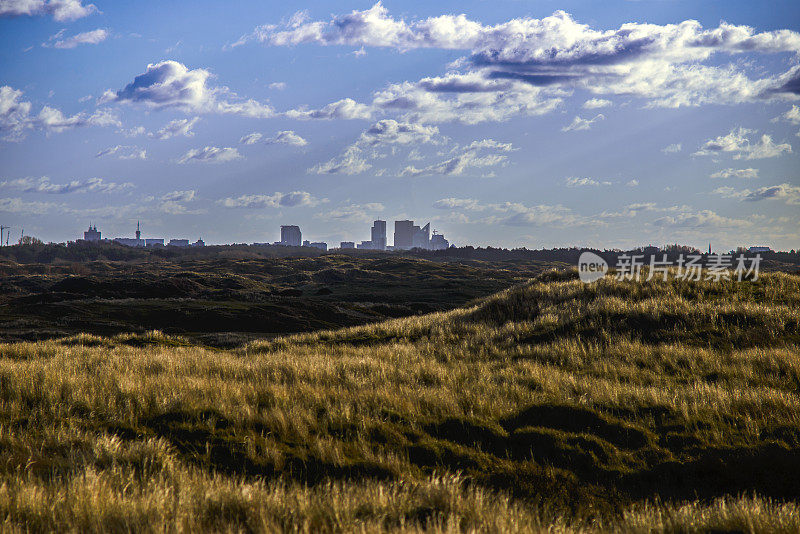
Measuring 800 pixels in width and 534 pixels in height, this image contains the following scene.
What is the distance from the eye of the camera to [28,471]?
6.03m

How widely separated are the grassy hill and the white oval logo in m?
14.7

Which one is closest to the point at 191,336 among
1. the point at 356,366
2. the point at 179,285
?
the point at 356,366

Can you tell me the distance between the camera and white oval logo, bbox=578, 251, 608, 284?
99.5 ft

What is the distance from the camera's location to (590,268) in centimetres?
3456

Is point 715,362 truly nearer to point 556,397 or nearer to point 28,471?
point 556,397

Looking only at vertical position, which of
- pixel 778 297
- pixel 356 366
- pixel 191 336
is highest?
pixel 778 297

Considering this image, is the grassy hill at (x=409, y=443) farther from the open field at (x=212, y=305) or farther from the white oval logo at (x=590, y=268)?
the open field at (x=212, y=305)

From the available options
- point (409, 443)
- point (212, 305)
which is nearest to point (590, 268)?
point (409, 443)

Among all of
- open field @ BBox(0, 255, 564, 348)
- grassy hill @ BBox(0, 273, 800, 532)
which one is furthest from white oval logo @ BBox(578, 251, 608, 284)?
open field @ BBox(0, 255, 564, 348)

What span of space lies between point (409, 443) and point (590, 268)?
97.4 ft

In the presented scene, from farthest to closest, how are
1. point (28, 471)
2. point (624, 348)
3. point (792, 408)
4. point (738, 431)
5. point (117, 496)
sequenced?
point (624, 348)
point (792, 408)
point (738, 431)
point (28, 471)
point (117, 496)

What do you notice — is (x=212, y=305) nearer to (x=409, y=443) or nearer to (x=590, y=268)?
(x=590, y=268)

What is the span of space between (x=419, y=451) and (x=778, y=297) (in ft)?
74.3

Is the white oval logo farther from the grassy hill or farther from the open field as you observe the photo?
the open field
